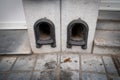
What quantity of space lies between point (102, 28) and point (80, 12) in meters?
0.77

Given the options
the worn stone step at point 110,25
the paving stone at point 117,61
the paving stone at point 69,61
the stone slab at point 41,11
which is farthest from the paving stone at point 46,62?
the worn stone step at point 110,25

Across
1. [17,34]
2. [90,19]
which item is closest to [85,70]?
[90,19]

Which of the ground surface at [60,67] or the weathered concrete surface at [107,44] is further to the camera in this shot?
the weathered concrete surface at [107,44]

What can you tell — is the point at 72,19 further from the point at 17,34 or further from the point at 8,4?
the point at 8,4

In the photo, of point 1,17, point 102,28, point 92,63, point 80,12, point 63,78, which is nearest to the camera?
point 63,78

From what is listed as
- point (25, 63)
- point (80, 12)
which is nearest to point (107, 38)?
point (80, 12)

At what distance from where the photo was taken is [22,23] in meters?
2.62

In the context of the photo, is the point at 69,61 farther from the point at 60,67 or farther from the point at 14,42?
the point at 14,42

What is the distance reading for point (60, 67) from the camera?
1.72 m

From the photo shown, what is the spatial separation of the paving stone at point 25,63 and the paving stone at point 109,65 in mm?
1062

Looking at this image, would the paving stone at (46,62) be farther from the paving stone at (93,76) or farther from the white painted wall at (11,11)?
the white painted wall at (11,11)

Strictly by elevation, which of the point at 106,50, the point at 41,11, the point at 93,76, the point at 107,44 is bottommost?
the point at 93,76

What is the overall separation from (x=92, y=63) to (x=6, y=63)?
4.16 feet

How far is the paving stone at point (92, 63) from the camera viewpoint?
1.68m
